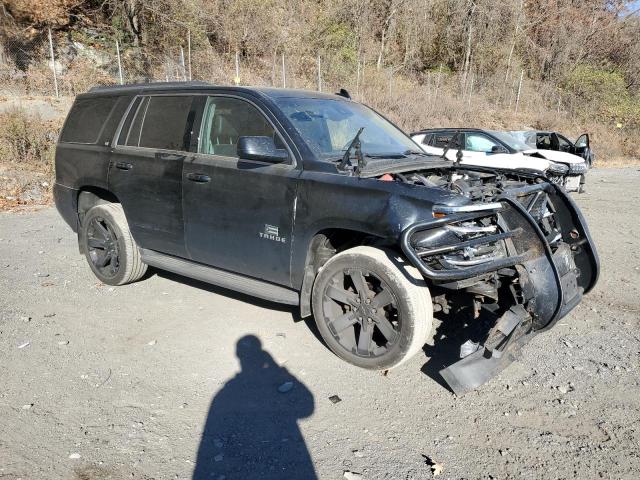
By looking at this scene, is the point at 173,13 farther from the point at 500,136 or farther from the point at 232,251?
the point at 232,251

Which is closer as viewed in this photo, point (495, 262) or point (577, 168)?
point (495, 262)

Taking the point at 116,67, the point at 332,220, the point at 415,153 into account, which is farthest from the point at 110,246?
the point at 116,67

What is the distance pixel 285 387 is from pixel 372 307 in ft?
2.63

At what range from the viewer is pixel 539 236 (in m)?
3.34

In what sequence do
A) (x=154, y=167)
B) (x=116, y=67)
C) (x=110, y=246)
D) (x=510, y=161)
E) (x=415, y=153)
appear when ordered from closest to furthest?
(x=415, y=153), (x=154, y=167), (x=110, y=246), (x=510, y=161), (x=116, y=67)

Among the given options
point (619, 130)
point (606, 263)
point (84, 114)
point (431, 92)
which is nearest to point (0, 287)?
point (84, 114)

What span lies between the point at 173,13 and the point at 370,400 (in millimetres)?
21382

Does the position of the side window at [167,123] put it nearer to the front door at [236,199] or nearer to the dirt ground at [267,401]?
the front door at [236,199]

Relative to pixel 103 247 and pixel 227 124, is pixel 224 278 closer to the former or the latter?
pixel 227 124

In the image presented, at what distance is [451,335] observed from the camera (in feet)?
13.8

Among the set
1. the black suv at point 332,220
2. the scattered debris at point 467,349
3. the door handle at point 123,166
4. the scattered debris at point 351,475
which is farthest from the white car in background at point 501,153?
the scattered debris at point 351,475

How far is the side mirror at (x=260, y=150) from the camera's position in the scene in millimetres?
3656

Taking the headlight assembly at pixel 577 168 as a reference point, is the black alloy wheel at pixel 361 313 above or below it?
below

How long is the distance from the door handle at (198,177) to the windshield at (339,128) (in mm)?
838
